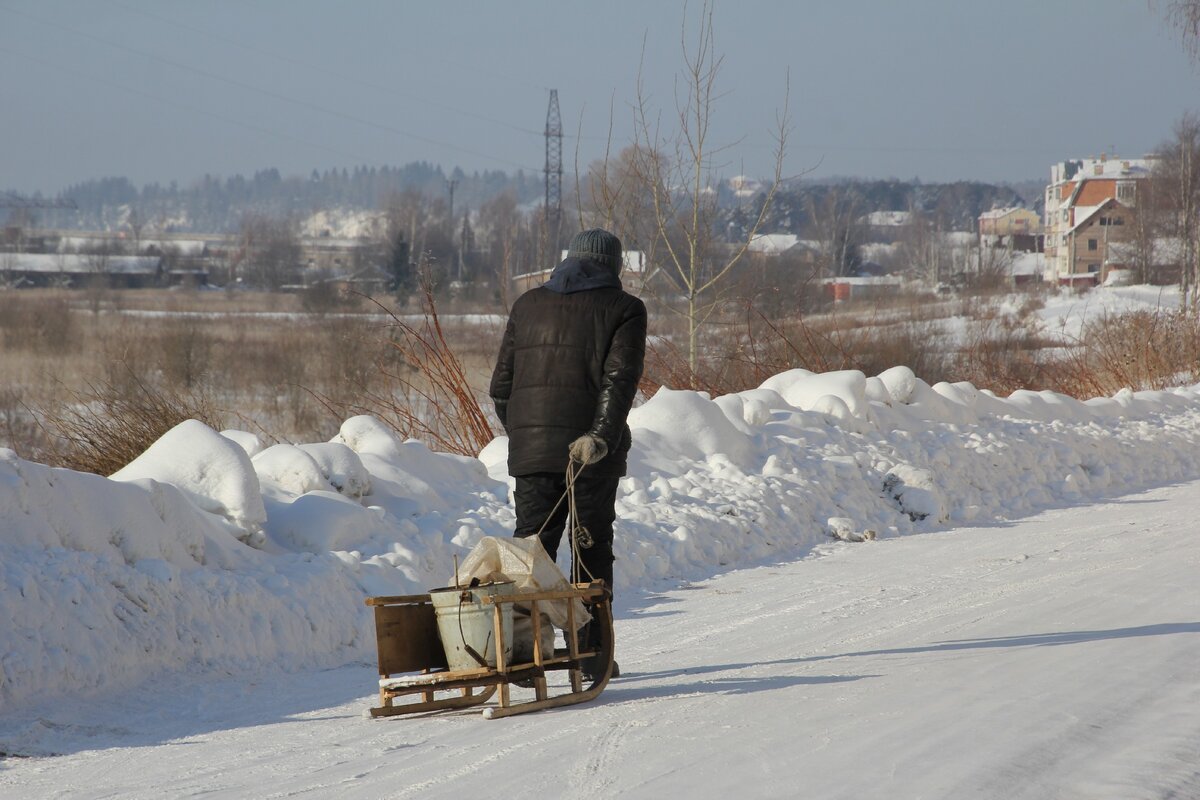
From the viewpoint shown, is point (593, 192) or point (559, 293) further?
point (593, 192)

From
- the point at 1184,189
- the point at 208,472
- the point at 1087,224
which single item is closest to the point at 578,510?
the point at 208,472

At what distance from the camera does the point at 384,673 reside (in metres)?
5.34

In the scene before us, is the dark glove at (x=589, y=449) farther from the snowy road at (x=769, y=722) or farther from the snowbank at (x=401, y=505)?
the snowbank at (x=401, y=505)

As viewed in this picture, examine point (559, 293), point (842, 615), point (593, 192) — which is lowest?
point (842, 615)

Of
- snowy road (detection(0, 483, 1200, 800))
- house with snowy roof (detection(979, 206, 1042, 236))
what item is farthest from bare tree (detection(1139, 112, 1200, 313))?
house with snowy roof (detection(979, 206, 1042, 236))

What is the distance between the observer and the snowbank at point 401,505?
6156 millimetres

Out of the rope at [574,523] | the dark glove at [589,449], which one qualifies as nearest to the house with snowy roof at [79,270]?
the rope at [574,523]

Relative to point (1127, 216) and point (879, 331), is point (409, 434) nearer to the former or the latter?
point (879, 331)

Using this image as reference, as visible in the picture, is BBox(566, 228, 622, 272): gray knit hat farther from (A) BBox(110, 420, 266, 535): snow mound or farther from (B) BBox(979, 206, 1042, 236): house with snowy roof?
(B) BBox(979, 206, 1042, 236): house with snowy roof

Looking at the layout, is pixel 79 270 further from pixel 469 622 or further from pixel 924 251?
pixel 469 622

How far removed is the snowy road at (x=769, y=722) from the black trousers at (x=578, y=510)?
1.93ft

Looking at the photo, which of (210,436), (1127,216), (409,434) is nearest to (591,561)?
(210,436)

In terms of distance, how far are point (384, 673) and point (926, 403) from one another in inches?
409

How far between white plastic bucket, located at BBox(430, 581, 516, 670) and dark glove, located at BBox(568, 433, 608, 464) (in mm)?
665
